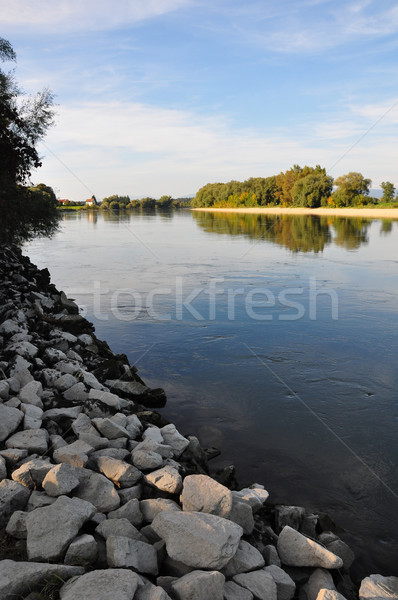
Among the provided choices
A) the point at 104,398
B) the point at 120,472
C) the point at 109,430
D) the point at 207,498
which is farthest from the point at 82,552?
the point at 104,398

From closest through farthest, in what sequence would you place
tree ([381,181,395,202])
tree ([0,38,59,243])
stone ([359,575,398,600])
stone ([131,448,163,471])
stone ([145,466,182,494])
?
stone ([359,575,398,600]), stone ([145,466,182,494]), stone ([131,448,163,471]), tree ([0,38,59,243]), tree ([381,181,395,202])

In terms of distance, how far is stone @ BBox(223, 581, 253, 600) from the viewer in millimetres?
3663

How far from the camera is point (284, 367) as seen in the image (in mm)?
10180

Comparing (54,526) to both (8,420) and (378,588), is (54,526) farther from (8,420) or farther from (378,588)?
(378,588)

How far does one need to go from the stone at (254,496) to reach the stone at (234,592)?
1250mm

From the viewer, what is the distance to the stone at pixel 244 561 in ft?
13.0

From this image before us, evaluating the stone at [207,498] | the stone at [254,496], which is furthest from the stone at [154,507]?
the stone at [254,496]

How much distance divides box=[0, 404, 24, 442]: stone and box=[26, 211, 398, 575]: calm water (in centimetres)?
283

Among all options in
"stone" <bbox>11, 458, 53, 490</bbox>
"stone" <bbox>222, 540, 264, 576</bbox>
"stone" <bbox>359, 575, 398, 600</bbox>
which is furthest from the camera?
"stone" <bbox>11, 458, 53, 490</bbox>

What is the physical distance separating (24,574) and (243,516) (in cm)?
214

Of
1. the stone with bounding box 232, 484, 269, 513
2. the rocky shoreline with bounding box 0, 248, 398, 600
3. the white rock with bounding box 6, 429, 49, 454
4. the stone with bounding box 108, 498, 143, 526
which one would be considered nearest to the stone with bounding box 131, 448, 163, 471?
the rocky shoreline with bounding box 0, 248, 398, 600

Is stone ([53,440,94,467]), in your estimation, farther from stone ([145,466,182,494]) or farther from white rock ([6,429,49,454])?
stone ([145,466,182,494])

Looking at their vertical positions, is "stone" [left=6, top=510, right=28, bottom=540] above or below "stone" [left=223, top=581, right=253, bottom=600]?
above

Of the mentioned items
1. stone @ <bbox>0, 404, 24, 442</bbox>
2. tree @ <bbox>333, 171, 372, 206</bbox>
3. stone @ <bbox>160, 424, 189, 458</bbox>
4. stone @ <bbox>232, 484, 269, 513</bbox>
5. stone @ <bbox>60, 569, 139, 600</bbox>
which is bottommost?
stone @ <bbox>232, 484, 269, 513</bbox>
